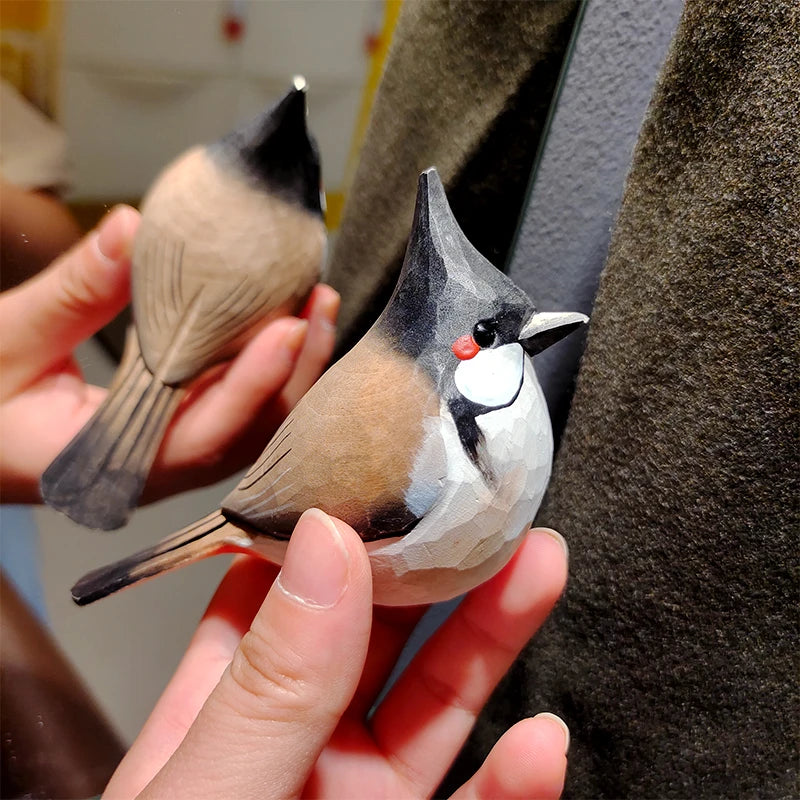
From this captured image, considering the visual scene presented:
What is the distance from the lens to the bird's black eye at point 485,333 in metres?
0.27

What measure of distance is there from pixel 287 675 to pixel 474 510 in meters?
0.09

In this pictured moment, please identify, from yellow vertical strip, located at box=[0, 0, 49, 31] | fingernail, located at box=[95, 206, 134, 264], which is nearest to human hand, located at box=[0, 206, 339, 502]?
fingernail, located at box=[95, 206, 134, 264]

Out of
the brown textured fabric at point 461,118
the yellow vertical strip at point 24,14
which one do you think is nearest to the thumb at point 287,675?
the brown textured fabric at point 461,118

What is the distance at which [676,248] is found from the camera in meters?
0.33

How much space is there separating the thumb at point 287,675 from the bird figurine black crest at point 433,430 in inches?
0.8

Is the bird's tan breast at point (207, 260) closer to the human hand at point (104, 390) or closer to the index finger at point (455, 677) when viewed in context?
the human hand at point (104, 390)

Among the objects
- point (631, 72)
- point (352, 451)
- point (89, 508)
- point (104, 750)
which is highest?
point (631, 72)

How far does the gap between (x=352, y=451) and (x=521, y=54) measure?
0.26 m

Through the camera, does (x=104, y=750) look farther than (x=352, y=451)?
Yes

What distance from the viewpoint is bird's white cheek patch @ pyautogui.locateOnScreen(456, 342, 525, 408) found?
0.89 feet

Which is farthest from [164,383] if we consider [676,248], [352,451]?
[676,248]

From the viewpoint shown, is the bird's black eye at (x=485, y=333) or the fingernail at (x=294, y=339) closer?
the bird's black eye at (x=485, y=333)

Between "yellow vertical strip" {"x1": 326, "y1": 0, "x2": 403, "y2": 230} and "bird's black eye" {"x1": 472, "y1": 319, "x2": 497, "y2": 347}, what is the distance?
22 cm

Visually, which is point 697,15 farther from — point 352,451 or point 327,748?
point 327,748
